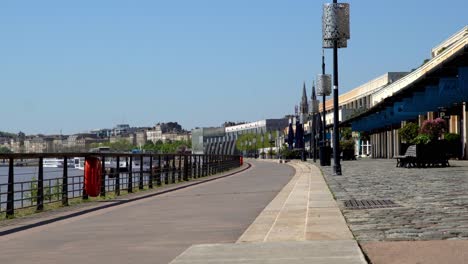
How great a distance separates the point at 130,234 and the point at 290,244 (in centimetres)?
317

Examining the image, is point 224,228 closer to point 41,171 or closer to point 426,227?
point 426,227

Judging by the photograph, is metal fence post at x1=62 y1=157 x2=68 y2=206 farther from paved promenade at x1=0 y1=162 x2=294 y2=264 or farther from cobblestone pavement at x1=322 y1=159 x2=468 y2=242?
cobblestone pavement at x1=322 y1=159 x2=468 y2=242

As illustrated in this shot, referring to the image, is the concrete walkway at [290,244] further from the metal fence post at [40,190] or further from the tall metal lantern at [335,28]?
the tall metal lantern at [335,28]

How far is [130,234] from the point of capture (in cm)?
1208

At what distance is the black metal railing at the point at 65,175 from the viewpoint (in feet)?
56.0

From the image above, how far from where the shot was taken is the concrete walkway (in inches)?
340

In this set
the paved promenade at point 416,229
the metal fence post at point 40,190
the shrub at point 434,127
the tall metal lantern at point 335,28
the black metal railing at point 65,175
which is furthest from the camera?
the shrub at point 434,127

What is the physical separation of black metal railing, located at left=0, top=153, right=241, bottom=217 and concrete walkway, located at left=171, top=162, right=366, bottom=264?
5.82 m

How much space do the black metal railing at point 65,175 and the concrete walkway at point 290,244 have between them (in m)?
5.82

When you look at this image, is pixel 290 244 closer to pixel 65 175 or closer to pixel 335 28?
pixel 65 175

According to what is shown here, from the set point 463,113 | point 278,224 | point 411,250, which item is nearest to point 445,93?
point 463,113

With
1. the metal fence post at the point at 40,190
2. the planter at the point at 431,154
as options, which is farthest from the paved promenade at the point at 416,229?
the planter at the point at 431,154

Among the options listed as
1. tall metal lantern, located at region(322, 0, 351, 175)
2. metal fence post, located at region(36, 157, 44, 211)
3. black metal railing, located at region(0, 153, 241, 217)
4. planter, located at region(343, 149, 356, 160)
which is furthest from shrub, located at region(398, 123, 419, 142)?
metal fence post, located at region(36, 157, 44, 211)

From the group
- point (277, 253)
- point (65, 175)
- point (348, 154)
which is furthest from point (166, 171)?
point (348, 154)
